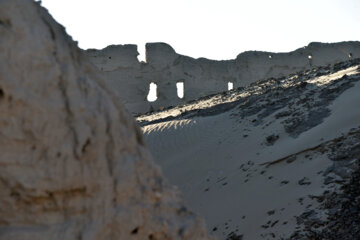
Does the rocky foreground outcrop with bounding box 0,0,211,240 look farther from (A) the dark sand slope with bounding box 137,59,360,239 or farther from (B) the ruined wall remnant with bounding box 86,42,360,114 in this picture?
(B) the ruined wall remnant with bounding box 86,42,360,114

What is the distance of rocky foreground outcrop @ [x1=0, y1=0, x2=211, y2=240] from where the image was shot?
216 centimetres

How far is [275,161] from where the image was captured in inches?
265

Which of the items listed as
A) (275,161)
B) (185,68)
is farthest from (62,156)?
(185,68)

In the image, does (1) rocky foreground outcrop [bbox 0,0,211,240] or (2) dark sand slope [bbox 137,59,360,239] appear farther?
(2) dark sand slope [bbox 137,59,360,239]

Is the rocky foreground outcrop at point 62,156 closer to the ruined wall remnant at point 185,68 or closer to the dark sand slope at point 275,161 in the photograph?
the dark sand slope at point 275,161

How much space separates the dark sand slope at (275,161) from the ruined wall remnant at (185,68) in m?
10.8

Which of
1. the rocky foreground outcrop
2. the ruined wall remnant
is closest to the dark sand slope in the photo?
the rocky foreground outcrop

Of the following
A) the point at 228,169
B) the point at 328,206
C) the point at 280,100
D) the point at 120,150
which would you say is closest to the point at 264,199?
the point at 328,206

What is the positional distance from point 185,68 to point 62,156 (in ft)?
69.6

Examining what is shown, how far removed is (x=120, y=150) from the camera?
8.09ft

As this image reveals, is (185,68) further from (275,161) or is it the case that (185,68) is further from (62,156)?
(62,156)

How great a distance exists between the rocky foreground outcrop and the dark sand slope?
2603mm

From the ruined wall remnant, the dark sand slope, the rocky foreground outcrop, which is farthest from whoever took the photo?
the ruined wall remnant

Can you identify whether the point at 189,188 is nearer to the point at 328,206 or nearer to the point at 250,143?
the point at 250,143
